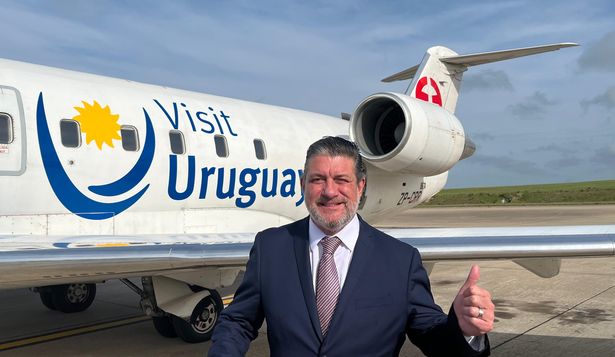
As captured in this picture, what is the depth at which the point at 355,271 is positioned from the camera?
2199mm

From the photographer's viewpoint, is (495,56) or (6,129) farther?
(495,56)

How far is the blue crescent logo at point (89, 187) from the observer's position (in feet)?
19.0

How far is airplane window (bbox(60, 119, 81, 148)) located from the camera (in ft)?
19.5

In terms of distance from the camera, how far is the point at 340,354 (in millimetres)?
2117

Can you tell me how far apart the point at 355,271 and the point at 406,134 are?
5.87 m

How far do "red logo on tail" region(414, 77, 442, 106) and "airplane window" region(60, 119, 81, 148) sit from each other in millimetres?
6668

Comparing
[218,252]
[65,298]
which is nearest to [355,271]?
[218,252]

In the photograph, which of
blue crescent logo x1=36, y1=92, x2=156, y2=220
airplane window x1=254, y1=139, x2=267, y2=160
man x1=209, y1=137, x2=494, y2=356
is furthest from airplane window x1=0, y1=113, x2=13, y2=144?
man x1=209, y1=137, x2=494, y2=356

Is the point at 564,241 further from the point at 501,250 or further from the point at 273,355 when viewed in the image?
the point at 273,355

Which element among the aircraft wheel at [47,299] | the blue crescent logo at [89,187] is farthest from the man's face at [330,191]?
the aircraft wheel at [47,299]

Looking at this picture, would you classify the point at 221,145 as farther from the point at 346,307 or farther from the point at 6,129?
the point at 346,307

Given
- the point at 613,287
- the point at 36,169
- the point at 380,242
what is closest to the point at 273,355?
the point at 380,242

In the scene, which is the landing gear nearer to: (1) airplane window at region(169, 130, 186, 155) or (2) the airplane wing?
(1) airplane window at region(169, 130, 186, 155)

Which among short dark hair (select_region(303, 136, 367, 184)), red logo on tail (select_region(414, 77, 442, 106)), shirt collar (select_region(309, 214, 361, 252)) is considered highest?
red logo on tail (select_region(414, 77, 442, 106))
